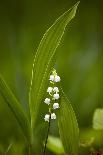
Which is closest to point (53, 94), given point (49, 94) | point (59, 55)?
point (49, 94)

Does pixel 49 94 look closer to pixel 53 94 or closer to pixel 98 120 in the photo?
pixel 53 94

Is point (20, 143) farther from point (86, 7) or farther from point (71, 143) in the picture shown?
point (86, 7)

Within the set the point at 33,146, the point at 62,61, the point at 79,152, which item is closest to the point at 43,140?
the point at 33,146

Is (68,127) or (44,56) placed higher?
(44,56)

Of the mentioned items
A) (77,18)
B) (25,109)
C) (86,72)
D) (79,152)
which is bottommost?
(79,152)

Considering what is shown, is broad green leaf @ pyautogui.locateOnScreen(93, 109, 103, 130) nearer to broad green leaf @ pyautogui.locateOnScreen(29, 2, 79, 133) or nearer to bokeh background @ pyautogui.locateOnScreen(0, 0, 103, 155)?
bokeh background @ pyautogui.locateOnScreen(0, 0, 103, 155)
